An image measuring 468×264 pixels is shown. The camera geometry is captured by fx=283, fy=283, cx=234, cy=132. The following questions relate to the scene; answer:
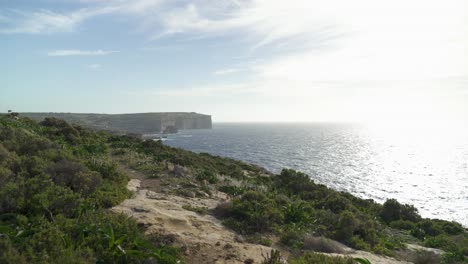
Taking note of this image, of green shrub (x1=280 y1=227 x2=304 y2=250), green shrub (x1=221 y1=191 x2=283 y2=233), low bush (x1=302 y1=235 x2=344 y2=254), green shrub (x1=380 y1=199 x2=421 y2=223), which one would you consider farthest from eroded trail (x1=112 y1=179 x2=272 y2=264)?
green shrub (x1=380 y1=199 x2=421 y2=223)

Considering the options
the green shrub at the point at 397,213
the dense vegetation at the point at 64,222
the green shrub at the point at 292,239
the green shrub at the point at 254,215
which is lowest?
the green shrub at the point at 397,213

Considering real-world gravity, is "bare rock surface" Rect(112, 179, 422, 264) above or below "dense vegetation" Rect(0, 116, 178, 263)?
below

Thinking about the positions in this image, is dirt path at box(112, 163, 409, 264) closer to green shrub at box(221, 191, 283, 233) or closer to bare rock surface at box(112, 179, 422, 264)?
bare rock surface at box(112, 179, 422, 264)

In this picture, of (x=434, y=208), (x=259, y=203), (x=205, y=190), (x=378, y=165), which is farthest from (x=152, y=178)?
(x=378, y=165)

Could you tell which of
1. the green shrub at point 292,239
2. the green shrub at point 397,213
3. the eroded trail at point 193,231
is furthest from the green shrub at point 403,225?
the eroded trail at point 193,231

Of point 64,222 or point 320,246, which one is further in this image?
point 320,246

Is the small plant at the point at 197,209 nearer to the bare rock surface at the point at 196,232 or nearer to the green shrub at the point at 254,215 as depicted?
the bare rock surface at the point at 196,232

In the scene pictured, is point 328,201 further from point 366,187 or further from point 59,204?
point 366,187

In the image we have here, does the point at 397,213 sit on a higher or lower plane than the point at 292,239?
lower

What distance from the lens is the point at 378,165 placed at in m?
66.9

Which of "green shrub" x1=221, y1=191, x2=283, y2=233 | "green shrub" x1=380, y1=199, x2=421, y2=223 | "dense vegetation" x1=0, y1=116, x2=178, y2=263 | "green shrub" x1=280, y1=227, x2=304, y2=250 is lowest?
"green shrub" x1=380, y1=199, x2=421, y2=223

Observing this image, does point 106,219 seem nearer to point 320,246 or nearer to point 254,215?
point 254,215

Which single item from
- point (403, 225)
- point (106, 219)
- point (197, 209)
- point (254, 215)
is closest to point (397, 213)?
point (403, 225)

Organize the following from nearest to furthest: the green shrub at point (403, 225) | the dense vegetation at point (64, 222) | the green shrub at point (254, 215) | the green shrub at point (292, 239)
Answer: the dense vegetation at point (64, 222), the green shrub at point (292, 239), the green shrub at point (254, 215), the green shrub at point (403, 225)
